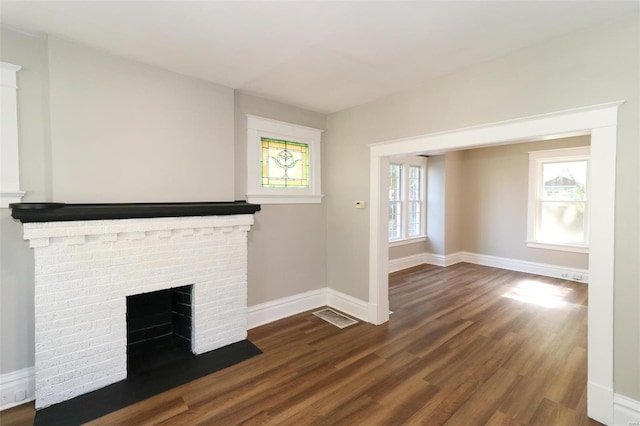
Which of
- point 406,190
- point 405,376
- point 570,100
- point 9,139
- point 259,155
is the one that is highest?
point 570,100

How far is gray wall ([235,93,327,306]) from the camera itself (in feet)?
11.0

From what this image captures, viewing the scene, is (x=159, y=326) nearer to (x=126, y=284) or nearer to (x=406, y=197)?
(x=126, y=284)

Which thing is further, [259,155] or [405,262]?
[405,262]

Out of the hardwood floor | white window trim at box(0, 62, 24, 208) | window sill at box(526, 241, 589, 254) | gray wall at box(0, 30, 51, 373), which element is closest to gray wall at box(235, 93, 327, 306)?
the hardwood floor

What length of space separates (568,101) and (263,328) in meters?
3.46

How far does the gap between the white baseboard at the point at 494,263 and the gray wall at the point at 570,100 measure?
3585 mm

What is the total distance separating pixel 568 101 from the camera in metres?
2.10

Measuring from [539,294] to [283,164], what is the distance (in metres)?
4.28

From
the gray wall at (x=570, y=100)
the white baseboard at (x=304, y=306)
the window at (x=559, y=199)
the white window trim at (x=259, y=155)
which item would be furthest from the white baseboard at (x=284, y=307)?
the window at (x=559, y=199)

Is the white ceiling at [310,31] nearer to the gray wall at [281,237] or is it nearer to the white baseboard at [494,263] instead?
the gray wall at [281,237]

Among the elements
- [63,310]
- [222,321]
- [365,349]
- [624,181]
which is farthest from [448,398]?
[63,310]

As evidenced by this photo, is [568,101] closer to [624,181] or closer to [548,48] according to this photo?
[548,48]

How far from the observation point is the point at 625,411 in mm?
1904

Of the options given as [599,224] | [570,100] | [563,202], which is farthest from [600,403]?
[563,202]
